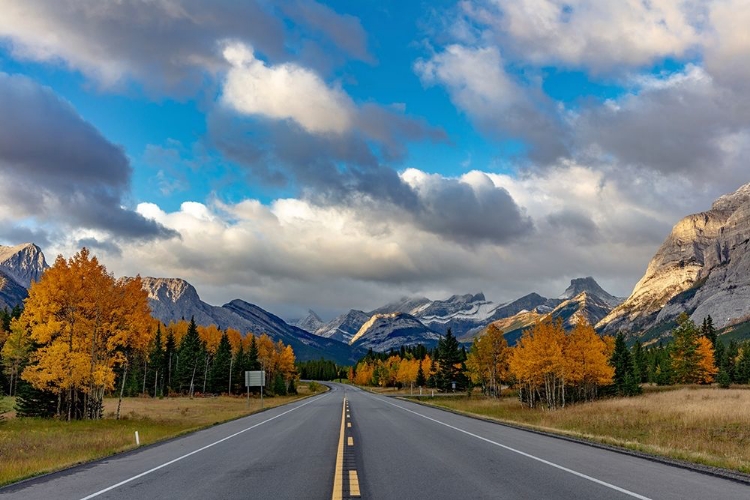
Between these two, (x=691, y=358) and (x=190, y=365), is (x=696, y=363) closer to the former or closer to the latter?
(x=691, y=358)

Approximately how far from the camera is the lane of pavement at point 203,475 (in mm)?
10328

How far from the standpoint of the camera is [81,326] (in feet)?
115

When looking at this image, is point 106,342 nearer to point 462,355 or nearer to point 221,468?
point 221,468

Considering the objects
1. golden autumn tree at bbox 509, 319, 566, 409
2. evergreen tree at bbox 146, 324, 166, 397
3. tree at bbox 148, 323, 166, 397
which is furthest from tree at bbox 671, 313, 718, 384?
tree at bbox 148, 323, 166, 397

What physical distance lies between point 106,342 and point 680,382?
90.1 meters

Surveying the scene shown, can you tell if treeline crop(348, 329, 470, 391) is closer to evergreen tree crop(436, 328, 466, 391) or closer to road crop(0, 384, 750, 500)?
evergreen tree crop(436, 328, 466, 391)

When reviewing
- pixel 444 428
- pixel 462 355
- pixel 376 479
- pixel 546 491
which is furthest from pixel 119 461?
pixel 462 355

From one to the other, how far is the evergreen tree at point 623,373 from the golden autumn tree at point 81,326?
66.7 m

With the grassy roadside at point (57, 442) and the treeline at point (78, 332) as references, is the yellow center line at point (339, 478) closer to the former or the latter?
the grassy roadside at point (57, 442)

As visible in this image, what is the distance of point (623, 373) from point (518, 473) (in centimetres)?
7463

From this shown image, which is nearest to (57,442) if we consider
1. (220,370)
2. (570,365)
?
(570,365)

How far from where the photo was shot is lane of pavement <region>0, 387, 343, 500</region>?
1033cm

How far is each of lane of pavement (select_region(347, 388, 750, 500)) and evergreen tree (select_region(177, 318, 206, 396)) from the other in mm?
80227

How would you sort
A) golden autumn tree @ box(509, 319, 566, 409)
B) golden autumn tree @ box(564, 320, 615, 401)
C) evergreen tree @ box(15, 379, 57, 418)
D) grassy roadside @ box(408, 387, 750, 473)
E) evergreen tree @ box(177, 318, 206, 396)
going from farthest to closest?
1. evergreen tree @ box(177, 318, 206, 396)
2. golden autumn tree @ box(564, 320, 615, 401)
3. golden autumn tree @ box(509, 319, 566, 409)
4. evergreen tree @ box(15, 379, 57, 418)
5. grassy roadside @ box(408, 387, 750, 473)
